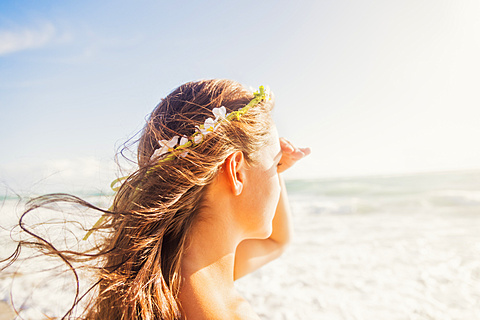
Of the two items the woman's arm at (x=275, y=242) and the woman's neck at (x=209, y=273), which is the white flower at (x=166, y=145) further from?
the woman's arm at (x=275, y=242)

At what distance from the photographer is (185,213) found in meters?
1.51

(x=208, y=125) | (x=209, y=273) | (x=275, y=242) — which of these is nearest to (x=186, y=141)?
(x=208, y=125)

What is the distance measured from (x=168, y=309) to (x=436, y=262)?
607cm

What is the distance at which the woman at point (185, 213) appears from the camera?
56.7 inches

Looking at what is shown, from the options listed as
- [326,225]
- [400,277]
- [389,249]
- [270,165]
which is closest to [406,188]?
[326,225]

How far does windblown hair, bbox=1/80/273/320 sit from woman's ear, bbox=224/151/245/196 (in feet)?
0.10

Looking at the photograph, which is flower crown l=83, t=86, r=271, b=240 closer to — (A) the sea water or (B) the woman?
(B) the woman

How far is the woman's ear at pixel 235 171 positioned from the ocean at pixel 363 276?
792 millimetres

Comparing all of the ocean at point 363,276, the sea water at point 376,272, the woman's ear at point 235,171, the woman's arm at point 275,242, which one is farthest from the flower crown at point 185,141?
the sea water at point 376,272

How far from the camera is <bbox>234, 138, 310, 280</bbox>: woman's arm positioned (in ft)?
7.19

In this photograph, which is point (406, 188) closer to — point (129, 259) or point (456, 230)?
point (456, 230)

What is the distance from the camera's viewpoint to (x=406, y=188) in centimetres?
2045

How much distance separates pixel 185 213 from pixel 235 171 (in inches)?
11.7

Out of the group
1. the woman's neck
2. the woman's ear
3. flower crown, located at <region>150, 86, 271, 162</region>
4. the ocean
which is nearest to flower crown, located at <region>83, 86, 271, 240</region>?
flower crown, located at <region>150, 86, 271, 162</region>
